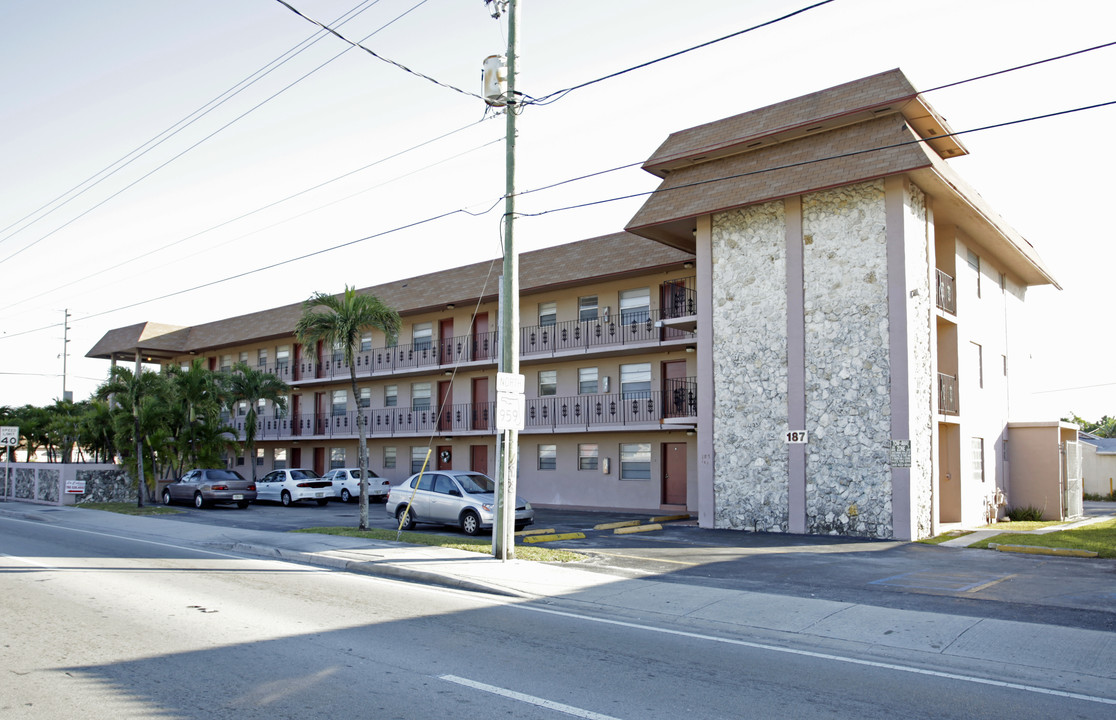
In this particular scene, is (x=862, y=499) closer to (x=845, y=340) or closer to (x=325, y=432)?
(x=845, y=340)

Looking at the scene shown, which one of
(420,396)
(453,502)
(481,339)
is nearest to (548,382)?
(481,339)

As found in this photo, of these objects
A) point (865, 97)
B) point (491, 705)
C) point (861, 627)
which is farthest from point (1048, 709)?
point (865, 97)

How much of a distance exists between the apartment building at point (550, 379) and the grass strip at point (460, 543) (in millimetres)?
3754

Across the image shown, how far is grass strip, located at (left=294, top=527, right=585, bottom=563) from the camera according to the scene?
14869 millimetres

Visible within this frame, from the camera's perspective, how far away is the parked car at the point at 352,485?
115 feet

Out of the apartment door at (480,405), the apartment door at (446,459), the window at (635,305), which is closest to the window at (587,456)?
the apartment door at (480,405)

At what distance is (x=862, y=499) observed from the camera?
1906 cm

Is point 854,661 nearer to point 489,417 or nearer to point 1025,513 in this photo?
point 1025,513

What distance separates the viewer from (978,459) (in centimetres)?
2333

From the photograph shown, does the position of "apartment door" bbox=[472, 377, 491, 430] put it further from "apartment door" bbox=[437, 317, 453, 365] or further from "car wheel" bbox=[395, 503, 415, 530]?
"car wheel" bbox=[395, 503, 415, 530]

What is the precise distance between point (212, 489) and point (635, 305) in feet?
57.8

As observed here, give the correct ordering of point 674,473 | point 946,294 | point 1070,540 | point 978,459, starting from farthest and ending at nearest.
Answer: point 674,473
point 978,459
point 946,294
point 1070,540

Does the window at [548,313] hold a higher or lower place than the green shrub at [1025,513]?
higher

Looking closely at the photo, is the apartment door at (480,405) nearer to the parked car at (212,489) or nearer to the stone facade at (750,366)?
the parked car at (212,489)
